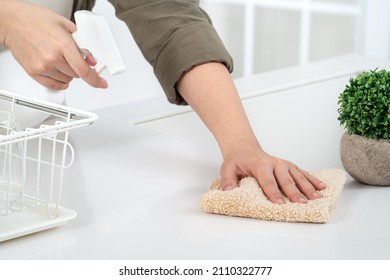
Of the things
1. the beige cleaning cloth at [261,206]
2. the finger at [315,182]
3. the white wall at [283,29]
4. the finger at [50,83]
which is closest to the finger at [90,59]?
the finger at [50,83]

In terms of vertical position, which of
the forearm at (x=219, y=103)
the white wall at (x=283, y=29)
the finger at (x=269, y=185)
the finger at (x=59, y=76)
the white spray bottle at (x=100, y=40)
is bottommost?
the white wall at (x=283, y=29)

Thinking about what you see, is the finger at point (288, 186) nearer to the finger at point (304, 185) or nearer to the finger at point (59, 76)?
the finger at point (304, 185)

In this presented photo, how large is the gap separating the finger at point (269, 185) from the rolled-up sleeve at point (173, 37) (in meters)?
0.28

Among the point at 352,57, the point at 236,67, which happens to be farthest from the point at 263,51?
the point at 352,57

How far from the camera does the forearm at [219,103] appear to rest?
1.28 m

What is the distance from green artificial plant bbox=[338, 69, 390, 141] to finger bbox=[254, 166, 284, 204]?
16 centimetres

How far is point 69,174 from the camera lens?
1283 mm

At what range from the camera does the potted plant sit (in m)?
1.19

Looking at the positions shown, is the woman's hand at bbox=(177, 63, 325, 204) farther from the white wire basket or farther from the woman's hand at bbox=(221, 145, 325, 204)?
the white wire basket

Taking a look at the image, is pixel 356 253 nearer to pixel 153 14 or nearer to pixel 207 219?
pixel 207 219

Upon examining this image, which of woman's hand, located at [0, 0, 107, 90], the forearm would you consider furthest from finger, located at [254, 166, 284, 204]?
woman's hand, located at [0, 0, 107, 90]

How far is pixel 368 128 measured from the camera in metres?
1.20

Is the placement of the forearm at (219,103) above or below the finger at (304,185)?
above

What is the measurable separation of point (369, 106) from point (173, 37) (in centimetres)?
38
